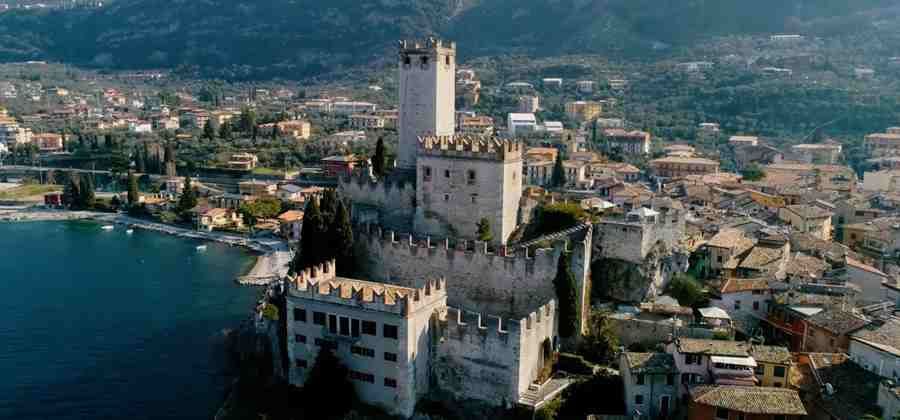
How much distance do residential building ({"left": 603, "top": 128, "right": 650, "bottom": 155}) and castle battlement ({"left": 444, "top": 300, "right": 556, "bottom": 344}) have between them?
62.8 metres

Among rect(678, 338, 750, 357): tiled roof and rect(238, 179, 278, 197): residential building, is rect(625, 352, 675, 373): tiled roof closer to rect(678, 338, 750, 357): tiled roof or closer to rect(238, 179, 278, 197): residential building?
rect(678, 338, 750, 357): tiled roof

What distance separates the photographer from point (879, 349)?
84.5ft

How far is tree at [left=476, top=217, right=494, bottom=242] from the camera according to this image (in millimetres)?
33688

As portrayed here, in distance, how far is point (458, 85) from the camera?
129m

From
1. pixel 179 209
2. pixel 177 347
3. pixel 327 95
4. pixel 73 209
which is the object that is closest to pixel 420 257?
pixel 177 347

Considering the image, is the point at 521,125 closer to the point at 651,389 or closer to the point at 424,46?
the point at 424,46

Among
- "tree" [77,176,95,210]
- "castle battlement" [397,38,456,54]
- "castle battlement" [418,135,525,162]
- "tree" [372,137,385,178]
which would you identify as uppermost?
"castle battlement" [397,38,456,54]

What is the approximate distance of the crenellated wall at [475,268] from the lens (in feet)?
97.9

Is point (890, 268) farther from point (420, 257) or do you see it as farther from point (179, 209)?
point (179, 209)

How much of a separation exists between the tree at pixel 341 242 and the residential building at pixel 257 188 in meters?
51.1

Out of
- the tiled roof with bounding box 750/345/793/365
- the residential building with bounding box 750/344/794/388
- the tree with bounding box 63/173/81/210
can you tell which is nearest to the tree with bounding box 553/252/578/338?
the tiled roof with bounding box 750/345/793/365

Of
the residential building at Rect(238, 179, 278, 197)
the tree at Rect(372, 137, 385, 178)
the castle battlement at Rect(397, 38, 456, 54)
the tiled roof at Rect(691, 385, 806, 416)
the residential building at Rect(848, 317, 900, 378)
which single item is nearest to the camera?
the tiled roof at Rect(691, 385, 806, 416)

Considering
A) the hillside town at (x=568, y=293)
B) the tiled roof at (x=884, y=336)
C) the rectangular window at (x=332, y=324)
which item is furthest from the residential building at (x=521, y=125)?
the rectangular window at (x=332, y=324)

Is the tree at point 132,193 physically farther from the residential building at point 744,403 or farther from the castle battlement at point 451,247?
the residential building at point 744,403
